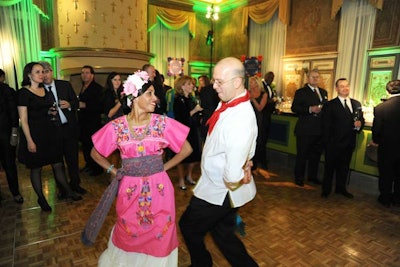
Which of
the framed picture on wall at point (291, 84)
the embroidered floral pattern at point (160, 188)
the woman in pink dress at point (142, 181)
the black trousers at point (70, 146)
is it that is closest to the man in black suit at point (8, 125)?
the black trousers at point (70, 146)

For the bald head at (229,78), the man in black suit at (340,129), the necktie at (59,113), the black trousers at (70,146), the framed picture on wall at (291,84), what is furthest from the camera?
the framed picture on wall at (291,84)

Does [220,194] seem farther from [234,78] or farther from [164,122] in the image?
[234,78]

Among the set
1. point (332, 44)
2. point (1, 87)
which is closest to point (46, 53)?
point (1, 87)

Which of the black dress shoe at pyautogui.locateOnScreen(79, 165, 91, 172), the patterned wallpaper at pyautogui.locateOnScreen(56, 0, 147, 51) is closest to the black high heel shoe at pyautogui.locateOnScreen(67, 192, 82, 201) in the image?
the black dress shoe at pyautogui.locateOnScreen(79, 165, 91, 172)

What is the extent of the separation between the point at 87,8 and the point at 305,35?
17.2ft

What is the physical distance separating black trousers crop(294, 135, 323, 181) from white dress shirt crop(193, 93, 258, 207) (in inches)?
100

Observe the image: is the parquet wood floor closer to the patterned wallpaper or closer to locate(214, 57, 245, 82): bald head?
locate(214, 57, 245, 82): bald head

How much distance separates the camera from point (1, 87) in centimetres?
307

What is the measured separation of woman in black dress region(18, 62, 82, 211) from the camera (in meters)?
2.74

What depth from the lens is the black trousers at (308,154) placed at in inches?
158

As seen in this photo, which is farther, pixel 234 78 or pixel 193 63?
pixel 193 63

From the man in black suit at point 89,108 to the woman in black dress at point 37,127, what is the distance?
1.06 meters

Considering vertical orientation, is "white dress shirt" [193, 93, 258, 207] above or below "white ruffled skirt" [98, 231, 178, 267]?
above

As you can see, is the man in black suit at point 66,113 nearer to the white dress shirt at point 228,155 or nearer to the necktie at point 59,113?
the necktie at point 59,113
